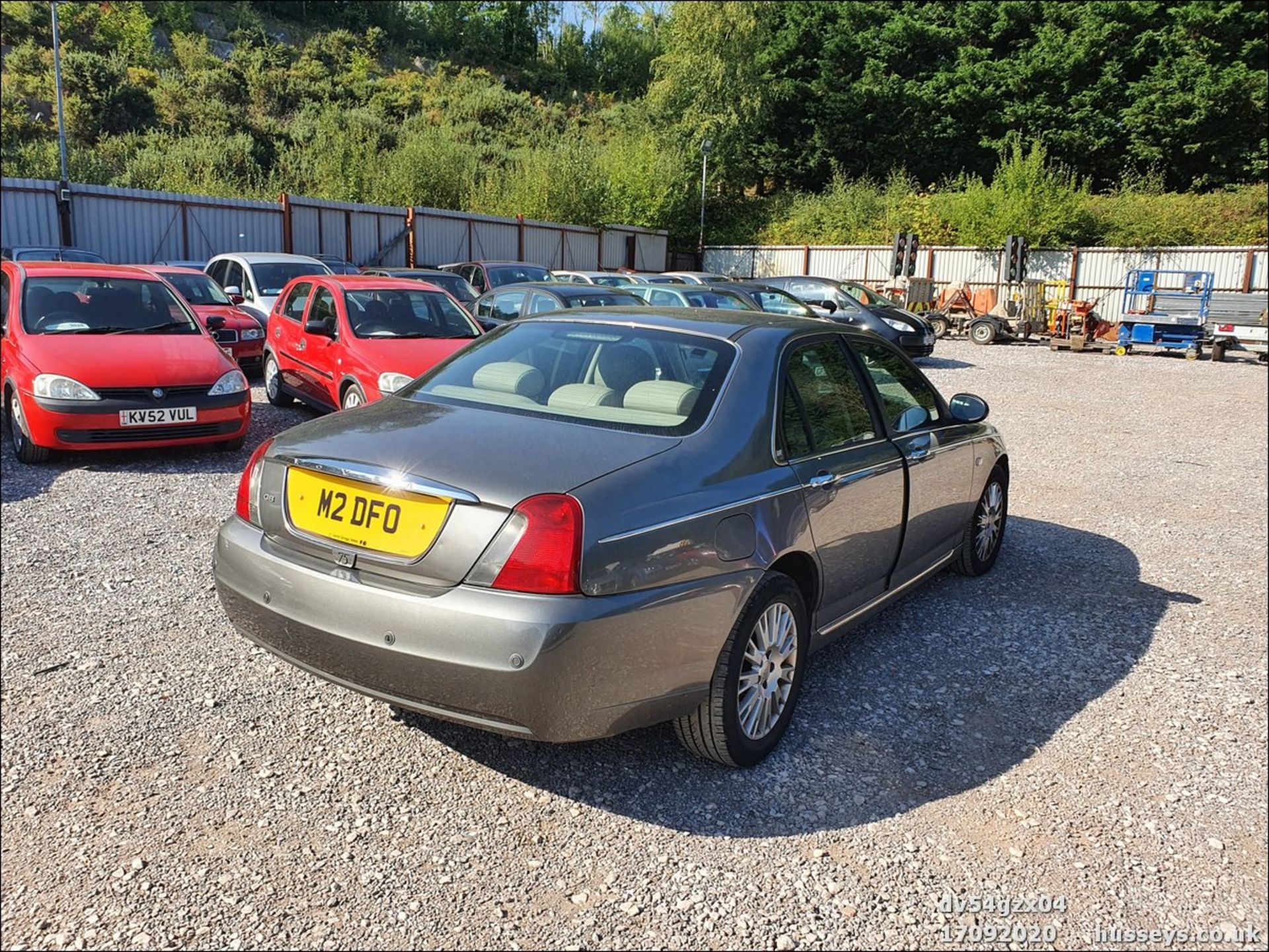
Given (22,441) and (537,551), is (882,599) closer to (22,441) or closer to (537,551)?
(537,551)

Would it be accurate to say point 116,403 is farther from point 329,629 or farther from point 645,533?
point 645,533

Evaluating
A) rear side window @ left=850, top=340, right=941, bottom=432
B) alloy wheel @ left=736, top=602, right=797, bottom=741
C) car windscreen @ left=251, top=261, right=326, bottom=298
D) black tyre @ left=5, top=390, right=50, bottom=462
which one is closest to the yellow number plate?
alloy wheel @ left=736, top=602, right=797, bottom=741

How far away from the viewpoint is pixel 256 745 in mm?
3135

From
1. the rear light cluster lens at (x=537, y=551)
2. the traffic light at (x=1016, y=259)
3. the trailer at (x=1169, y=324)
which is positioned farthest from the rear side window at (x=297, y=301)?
the traffic light at (x=1016, y=259)

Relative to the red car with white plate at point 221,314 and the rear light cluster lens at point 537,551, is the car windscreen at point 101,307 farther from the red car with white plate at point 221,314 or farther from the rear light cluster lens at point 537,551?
the rear light cluster lens at point 537,551

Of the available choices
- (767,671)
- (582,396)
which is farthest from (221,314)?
(767,671)

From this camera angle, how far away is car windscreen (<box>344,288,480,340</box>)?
891 cm

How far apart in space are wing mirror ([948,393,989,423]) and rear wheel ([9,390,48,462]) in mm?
6426

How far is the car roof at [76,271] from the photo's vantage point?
7883mm

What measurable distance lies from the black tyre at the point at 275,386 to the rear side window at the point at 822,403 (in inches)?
289

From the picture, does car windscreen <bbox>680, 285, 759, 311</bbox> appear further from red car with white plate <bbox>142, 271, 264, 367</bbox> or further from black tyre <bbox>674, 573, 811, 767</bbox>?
black tyre <bbox>674, 573, 811, 767</bbox>

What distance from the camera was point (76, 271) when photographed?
26.2ft

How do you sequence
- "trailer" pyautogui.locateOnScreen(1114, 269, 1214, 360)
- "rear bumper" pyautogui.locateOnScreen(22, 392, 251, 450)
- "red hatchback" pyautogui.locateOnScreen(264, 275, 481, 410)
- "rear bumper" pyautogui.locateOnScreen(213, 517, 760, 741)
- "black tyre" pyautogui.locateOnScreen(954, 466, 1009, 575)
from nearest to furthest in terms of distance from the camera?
1. "rear bumper" pyautogui.locateOnScreen(213, 517, 760, 741)
2. "black tyre" pyautogui.locateOnScreen(954, 466, 1009, 575)
3. "rear bumper" pyautogui.locateOnScreen(22, 392, 251, 450)
4. "red hatchback" pyautogui.locateOnScreen(264, 275, 481, 410)
5. "trailer" pyautogui.locateOnScreen(1114, 269, 1214, 360)

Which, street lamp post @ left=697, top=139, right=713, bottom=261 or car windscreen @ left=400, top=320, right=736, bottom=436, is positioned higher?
street lamp post @ left=697, top=139, right=713, bottom=261
